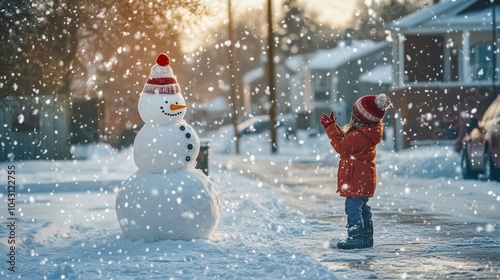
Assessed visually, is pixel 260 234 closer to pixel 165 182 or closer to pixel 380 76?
pixel 165 182

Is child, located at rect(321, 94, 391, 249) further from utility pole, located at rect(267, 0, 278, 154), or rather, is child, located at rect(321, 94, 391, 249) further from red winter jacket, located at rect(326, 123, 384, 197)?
utility pole, located at rect(267, 0, 278, 154)

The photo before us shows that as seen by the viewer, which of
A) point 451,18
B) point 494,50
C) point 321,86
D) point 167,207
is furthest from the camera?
point 321,86

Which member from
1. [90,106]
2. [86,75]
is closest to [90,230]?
[86,75]

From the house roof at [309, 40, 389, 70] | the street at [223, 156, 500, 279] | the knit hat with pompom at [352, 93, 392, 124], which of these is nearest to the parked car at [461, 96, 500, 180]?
the street at [223, 156, 500, 279]

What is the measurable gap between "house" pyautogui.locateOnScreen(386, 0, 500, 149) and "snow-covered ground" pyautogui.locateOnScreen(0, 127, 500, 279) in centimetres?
1706

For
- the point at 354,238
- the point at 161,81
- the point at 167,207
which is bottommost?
the point at 354,238

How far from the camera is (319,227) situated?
11531 mm

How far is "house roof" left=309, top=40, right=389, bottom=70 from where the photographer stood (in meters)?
65.6

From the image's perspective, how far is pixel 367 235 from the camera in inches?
376

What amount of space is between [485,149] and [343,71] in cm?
5005

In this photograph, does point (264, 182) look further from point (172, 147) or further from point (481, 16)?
point (481, 16)

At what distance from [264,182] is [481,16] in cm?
1911

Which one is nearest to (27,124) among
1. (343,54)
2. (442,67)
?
(442,67)

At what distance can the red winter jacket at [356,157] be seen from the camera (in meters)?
9.28
